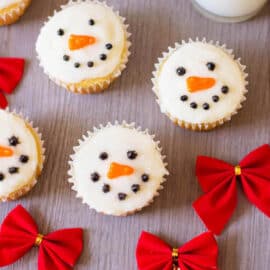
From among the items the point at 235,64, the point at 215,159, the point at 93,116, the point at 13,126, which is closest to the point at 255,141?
the point at 215,159

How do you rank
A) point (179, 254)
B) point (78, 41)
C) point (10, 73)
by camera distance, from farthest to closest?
point (10, 73) < point (78, 41) < point (179, 254)

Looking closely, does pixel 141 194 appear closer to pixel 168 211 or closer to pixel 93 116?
pixel 168 211

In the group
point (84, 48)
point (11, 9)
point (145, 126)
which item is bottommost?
point (145, 126)

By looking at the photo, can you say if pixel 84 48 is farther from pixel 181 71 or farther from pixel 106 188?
pixel 106 188

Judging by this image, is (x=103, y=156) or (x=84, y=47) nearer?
(x=103, y=156)

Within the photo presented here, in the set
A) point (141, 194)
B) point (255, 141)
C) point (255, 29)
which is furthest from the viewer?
point (255, 29)

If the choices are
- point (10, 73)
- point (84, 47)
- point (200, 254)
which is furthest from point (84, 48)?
point (200, 254)

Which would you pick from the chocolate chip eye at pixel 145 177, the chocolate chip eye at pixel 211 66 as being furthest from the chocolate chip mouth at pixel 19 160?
the chocolate chip eye at pixel 211 66
